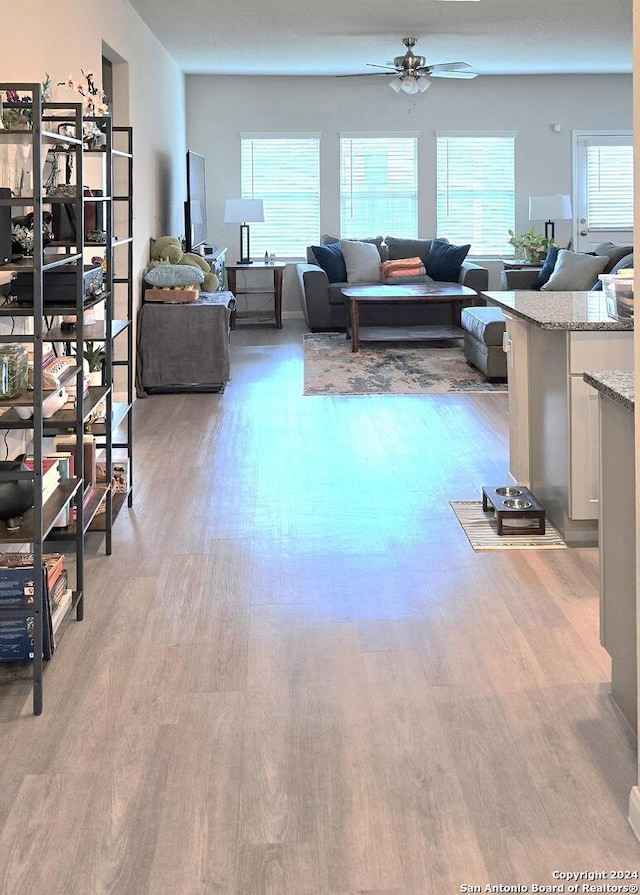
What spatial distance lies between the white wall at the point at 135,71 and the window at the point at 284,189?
3.16 feet

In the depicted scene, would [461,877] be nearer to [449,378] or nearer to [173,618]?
[173,618]

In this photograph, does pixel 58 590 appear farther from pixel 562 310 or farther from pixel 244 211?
pixel 244 211

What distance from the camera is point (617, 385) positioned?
8.55 ft

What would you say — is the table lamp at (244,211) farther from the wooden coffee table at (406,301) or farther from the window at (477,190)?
the window at (477,190)

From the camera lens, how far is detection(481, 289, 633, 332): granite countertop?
377 cm

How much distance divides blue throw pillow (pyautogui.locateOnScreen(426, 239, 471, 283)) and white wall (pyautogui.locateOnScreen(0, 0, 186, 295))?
2730 mm

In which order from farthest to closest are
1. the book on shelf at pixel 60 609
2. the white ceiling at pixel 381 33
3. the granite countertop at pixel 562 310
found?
the white ceiling at pixel 381 33 < the granite countertop at pixel 562 310 < the book on shelf at pixel 60 609

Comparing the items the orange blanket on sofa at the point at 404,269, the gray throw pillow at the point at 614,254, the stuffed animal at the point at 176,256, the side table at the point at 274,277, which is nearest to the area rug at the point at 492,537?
the stuffed animal at the point at 176,256

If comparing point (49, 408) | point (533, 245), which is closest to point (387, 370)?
point (533, 245)

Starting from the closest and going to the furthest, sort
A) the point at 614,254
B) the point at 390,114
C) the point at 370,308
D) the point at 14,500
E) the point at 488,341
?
1. the point at 14,500
2. the point at 488,341
3. the point at 614,254
4. the point at 370,308
5. the point at 390,114

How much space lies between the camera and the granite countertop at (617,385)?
2.44 meters

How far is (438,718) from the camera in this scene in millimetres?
2629

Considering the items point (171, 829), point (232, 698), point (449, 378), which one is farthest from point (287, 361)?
point (171, 829)

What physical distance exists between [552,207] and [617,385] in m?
9.15
